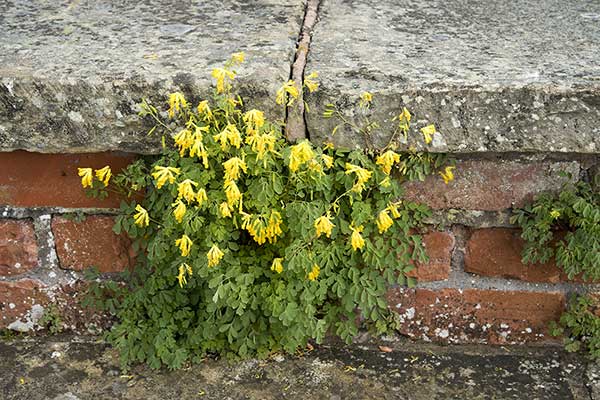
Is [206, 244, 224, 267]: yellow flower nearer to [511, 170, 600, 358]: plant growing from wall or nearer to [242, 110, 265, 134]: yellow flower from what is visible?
[242, 110, 265, 134]: yellow flower

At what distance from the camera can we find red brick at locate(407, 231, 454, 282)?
2.05 metres

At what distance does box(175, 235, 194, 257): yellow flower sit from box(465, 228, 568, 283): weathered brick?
78cm

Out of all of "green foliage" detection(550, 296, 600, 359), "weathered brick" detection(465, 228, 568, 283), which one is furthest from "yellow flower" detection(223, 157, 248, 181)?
"green foliage" detection(550, 296, 600, 359)

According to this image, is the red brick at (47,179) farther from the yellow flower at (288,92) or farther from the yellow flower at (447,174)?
the yellow flower at (447,174)

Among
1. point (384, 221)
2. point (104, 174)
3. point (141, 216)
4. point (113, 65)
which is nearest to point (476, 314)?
point (384, 221)

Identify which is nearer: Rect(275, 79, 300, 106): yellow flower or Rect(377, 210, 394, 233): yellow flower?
Rect(275, 79, 300, 106): yellow flower

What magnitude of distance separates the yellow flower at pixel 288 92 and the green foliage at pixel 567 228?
686mm

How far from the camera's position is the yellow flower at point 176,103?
1682 millimetres

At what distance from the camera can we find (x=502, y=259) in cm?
206

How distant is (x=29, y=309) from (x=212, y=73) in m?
0.99

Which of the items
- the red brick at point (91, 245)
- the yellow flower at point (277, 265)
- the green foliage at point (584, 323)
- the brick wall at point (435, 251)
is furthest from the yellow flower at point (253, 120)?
the green foliage at point (584, 323)

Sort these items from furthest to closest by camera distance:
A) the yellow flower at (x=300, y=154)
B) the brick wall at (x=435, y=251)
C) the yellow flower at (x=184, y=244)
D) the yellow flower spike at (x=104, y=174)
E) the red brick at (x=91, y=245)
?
1. the red brick at (x=91, y=245)
2. the brick wall at (x=435, y=251)
3. the yellow flower spike at (x=104, y=174)
4. the yellow flower at (x=184, y=244)
5. the yellow flower at (x=300, y=154)

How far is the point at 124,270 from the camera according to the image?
2141mm

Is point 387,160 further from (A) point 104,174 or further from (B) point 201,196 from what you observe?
(A) point 104,174
